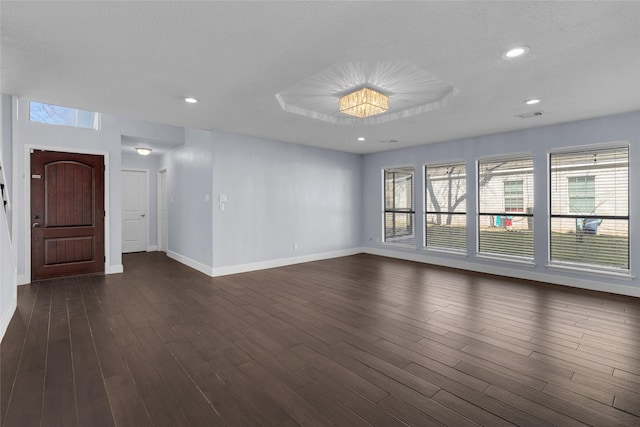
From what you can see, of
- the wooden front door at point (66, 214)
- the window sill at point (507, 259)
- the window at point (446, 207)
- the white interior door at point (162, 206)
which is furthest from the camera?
the white interior door at point (162, 206)

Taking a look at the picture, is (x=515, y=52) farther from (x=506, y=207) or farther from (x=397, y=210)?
(x=397, y=210)

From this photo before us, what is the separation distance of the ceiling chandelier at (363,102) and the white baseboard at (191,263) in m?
3.52

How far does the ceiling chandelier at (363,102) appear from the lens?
141 inches

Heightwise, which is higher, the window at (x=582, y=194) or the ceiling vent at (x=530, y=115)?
the ceiling vent at (x=530, y=115)

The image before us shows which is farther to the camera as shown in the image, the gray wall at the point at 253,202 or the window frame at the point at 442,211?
the window frame at the point at 442,211

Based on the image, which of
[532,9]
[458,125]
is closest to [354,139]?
[458,125]

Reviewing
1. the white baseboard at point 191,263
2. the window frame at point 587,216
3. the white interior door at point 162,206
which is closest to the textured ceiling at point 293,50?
the window frame at point 587,216

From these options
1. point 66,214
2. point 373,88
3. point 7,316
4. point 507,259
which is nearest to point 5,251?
point 7,316

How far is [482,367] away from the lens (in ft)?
7.72

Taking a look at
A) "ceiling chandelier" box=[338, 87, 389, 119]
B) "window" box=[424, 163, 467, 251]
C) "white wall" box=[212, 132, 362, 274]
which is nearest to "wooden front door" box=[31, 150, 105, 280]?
"white wall" box=[212, 132, 362, 274]

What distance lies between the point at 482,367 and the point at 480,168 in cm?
439

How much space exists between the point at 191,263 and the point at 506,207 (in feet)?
19.5

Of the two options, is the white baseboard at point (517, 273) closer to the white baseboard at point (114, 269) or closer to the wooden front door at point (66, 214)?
the white baseboard at point (114, 269)

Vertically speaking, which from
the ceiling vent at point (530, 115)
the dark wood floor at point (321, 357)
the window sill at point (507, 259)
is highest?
the ceiling vent at point (530, 115)
